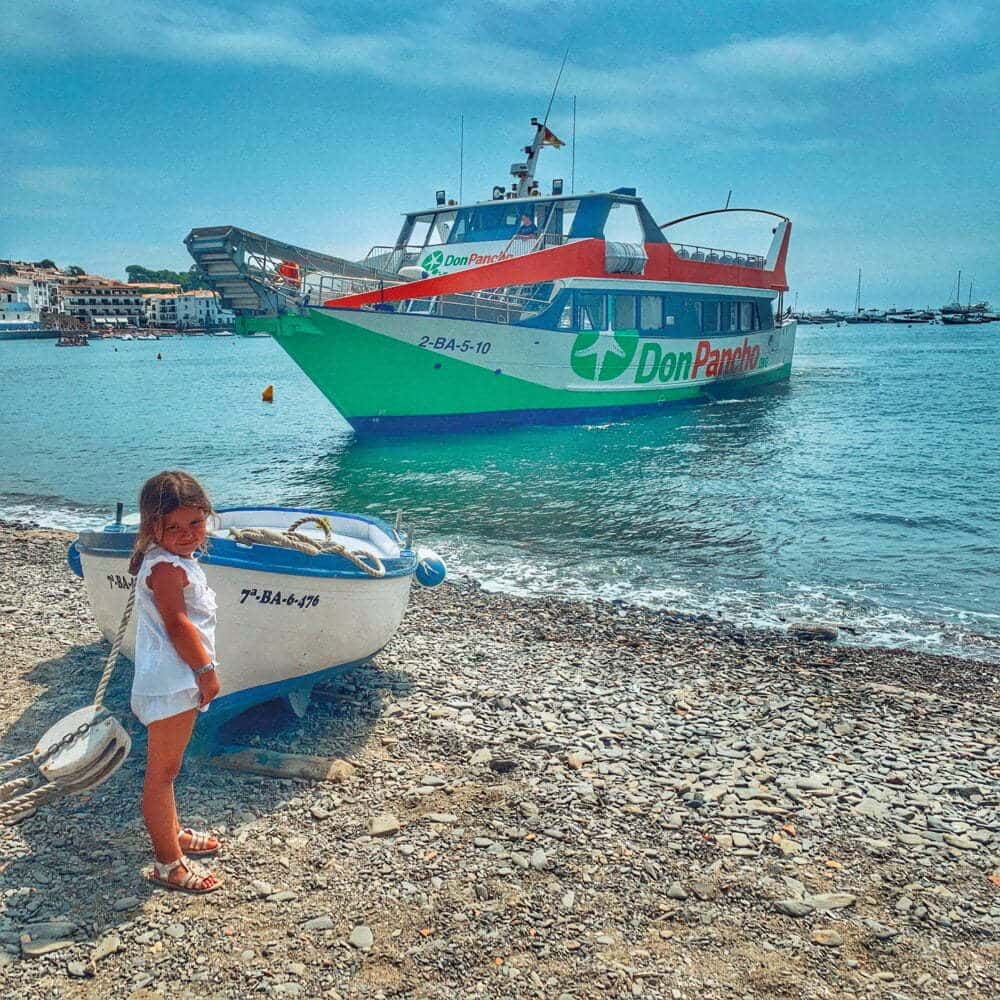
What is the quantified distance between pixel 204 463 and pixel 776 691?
19026mm

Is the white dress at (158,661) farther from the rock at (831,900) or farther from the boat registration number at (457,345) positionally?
the boat registration number at (457,345)

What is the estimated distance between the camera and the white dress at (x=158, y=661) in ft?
12.8

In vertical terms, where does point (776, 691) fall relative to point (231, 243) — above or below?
below

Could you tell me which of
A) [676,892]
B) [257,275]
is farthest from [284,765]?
[257,275]

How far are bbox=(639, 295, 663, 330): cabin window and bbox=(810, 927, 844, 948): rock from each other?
24.3m

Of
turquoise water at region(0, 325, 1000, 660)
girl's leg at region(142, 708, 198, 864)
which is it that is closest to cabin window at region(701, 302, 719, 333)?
turquoise water at region(0, 325, 1000, 660)

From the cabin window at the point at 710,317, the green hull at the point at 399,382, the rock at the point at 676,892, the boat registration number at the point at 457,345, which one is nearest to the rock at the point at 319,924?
the rock at the point at 676,892

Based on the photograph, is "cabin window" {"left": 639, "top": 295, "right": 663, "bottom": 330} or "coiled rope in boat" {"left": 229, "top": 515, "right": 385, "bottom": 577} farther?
"cabin window" {"left": 639, "top": 295, "right": 663, "bottom": 330}

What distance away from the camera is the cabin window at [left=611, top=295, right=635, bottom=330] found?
25656 millimetres

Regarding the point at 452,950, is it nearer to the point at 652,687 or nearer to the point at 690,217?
the point at 652,687

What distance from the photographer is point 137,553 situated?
3.97 metres

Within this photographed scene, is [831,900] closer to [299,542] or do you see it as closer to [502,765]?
[502,765]

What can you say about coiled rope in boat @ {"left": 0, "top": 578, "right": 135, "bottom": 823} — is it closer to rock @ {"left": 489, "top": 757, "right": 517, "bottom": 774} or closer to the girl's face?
the girl's face

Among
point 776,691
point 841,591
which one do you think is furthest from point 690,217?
point 776,691
